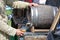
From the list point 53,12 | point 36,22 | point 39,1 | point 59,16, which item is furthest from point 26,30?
point 39,1

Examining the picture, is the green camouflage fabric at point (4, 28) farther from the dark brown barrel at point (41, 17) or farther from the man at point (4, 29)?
the dark brown barrel at point (41, 17)

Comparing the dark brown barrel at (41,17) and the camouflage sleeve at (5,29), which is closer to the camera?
the camouflage sleeve at (5,29)

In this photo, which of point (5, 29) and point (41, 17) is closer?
point (5, 29)

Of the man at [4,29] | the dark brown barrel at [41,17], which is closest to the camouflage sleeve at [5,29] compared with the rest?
the man at [4,29]

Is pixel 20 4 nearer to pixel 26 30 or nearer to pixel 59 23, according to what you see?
pixel 26 30

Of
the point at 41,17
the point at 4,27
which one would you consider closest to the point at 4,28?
the point at 4,27

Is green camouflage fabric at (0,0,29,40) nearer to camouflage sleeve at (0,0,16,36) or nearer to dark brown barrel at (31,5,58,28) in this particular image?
camouflage sleeve at (0,0,16,36)

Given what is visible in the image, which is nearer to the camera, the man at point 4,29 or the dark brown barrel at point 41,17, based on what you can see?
the man at point 4,29

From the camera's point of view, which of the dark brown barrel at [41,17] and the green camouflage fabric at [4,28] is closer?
the green camouflage fabric at [4,28]

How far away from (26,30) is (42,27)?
0.22 meters

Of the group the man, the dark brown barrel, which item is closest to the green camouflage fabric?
the man

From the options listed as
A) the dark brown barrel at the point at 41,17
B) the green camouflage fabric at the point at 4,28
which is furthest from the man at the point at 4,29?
the dark brown barrel at the point at 41,17

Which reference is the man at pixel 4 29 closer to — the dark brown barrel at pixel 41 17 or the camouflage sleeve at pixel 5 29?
the camouflage sleeve at pixel 5 29

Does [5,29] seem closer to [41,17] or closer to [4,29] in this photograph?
[4,29]
